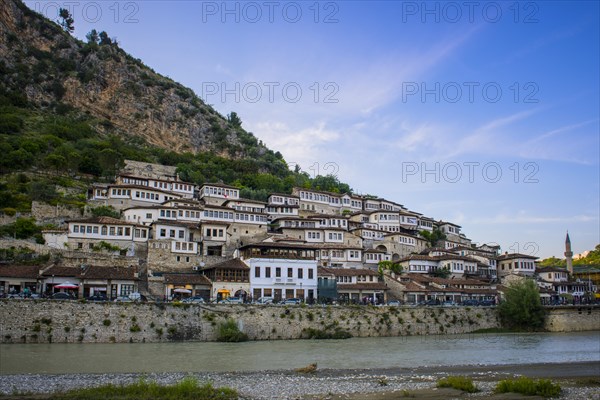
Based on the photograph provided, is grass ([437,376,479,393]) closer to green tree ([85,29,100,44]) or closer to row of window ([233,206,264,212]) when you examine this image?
row of window ([233,206,264,212])

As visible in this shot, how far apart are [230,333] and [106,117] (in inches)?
3906

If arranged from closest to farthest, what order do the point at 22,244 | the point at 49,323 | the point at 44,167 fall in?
the point at 49,323 < the point at 22,244 < the point at 44,167

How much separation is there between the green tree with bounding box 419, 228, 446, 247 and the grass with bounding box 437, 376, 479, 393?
2362 inches

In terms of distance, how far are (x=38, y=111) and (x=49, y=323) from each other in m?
88.4

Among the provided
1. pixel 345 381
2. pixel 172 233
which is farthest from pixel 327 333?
pixel 172 233

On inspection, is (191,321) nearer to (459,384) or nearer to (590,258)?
(459,384)

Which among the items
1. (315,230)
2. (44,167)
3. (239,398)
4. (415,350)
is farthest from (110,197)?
(239,398)

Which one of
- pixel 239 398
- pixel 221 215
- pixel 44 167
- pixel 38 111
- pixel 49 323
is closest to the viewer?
pixel 239 398

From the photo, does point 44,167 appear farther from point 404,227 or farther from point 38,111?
point 404,227

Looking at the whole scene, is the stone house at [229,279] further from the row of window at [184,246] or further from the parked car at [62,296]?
the parked car at [62,296]

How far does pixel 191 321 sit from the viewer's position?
131ft

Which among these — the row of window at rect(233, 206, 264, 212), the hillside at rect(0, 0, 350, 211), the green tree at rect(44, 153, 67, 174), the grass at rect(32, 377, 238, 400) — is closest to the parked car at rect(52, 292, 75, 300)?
the grass at rect(32, 377, 238, 400)

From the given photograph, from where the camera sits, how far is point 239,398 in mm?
20719

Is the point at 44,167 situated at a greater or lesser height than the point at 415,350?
greater
